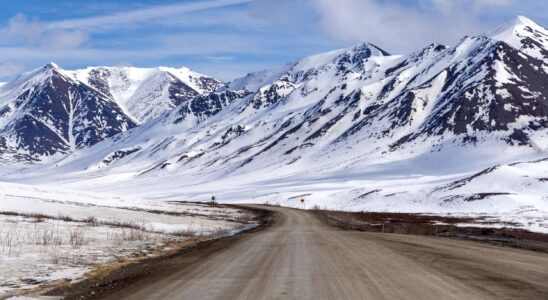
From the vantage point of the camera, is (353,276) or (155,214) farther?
(155,214)

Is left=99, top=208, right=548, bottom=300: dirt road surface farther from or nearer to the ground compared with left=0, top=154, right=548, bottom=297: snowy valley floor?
nearer to the ground

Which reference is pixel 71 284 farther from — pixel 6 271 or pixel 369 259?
pixel 369 259

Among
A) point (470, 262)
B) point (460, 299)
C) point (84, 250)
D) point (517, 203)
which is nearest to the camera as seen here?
point (460, 299)

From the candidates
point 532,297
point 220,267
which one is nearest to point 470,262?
point 532,297

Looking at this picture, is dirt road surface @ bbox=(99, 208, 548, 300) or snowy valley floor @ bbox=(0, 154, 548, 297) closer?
dirt road surface @ bbox=(99, 208, 548, 300)

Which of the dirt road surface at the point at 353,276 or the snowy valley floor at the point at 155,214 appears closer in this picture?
the dirt road surface at the point at 353,276

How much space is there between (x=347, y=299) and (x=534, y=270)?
22.6ft

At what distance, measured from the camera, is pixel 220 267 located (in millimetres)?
16391

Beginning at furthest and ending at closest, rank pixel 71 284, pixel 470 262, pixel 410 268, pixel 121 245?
pixel 121 245
pixel 470 262
pixel 410 268
pixel 71 284

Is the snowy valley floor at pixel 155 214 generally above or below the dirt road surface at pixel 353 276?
above

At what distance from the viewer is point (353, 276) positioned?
46.0 ft

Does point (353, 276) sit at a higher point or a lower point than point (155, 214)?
lower

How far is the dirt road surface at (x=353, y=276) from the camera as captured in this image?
11.9 metres

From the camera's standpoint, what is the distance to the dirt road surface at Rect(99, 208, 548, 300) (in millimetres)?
11859
